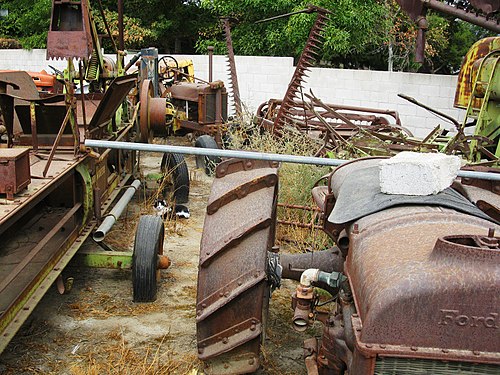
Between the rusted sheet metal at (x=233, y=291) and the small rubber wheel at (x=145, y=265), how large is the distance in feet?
4.40

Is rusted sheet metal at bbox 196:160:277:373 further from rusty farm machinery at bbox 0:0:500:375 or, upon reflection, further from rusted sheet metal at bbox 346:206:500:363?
rusted sheet metal at bbox 346:206:500:363

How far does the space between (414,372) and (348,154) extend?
12.9 ft

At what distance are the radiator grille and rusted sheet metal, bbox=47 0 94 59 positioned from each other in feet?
10.8

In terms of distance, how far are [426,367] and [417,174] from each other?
2.83ft

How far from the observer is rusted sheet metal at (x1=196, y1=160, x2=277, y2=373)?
2965mm

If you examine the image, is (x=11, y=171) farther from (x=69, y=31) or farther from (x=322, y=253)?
(x=322, y=253)

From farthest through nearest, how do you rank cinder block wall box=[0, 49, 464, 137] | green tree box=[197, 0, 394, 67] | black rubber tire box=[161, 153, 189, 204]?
green tree box=[197, 0, 394, 67] < cinder block wall box=[0, 49, 464, 137] < black rubber tire box=[161, 153, 189, 204]

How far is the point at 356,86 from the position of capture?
1182cm

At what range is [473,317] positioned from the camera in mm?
1841

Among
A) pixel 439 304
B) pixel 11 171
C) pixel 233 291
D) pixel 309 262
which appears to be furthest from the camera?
pixel 309 262

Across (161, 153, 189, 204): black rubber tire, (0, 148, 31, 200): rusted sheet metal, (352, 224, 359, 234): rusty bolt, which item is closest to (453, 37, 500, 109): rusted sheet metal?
(161, 153, 189, 204): black rubber tire

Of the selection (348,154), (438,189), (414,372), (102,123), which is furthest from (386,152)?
(414,372)

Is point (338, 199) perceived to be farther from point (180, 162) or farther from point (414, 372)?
point (180, 162)

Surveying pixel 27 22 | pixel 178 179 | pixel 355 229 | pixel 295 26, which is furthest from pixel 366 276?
pixel 27 22
